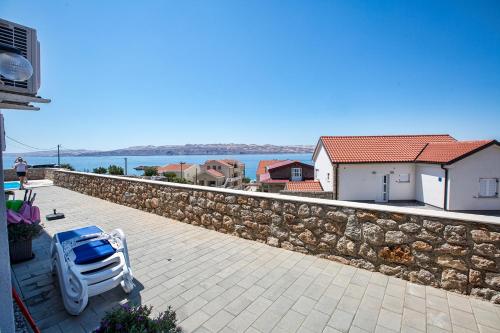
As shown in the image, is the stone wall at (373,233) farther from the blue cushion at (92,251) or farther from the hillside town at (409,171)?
the hillside town at (409,171)

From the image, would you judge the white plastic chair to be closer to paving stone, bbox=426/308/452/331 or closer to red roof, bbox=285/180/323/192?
paving stone, bbox=426/308/452/331

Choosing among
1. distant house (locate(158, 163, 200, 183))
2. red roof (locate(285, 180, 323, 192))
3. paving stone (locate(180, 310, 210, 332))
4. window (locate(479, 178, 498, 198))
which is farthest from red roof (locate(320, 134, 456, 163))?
distant house (locate(158, 163, 200, 183))

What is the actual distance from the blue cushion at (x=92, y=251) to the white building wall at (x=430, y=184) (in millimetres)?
19243

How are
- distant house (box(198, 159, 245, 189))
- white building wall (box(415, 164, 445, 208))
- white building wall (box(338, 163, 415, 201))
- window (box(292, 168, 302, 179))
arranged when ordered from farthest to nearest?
distant house (box(198, 159, 245, 189)) → window (box(292, 168, 302, 179)) → white building wall (box(338, 163, 415, 201)) → white building wall (box(415, 164, 445, 208))

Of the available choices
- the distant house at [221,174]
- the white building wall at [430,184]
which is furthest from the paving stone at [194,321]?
the distant house at [221,174]

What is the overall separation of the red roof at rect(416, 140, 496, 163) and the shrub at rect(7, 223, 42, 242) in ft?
65.3

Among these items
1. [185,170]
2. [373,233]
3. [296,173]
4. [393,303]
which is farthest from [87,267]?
[185,170]

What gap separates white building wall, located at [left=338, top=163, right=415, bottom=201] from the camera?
17.9 m

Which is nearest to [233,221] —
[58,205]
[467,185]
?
[58,205]

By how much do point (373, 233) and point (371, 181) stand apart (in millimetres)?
16280

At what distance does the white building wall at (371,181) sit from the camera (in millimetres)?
17938

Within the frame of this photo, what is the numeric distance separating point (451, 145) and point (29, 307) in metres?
22.8

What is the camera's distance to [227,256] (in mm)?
4164

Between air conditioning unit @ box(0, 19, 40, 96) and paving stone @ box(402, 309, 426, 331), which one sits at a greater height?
air conditioning unit @ box(0, 19, 40, 96)
